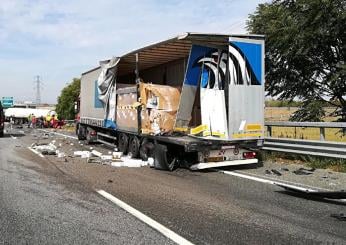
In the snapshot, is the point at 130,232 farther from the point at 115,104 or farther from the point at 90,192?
the point at 115,104

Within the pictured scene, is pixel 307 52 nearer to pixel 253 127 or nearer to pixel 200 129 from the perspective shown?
pixel 253 127

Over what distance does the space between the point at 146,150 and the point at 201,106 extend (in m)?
2.74

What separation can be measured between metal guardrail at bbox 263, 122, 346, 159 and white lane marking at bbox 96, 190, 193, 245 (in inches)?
243

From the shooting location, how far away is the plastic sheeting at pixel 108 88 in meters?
17.9

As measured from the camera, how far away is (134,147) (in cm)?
1603

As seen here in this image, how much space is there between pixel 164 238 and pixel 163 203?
232 centimetres

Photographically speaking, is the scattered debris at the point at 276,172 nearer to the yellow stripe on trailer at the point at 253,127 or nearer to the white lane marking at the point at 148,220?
the yellow stripe on trailer at the point at 253,127

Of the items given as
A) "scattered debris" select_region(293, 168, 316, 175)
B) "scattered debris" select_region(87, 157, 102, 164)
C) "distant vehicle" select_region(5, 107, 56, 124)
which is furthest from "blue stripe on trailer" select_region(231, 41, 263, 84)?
"distant vehicle" select_region(5, 107, 56, 124)

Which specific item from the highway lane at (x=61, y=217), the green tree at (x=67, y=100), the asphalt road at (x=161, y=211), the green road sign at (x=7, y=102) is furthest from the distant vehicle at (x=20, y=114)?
the highway lane at (x=61, y=217)

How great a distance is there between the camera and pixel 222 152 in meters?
12.8

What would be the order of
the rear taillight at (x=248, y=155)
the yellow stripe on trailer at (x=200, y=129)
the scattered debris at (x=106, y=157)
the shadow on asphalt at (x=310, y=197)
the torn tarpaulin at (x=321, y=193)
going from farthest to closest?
the scattered debris at (x=106, y=157), the rear taillight at (x=248, y=155), the yellow stripe on trailer at (x=200, y=129), the torn tarpaulin at (x=321, y=193), the shadow on asphalt at (x=310, y=197)

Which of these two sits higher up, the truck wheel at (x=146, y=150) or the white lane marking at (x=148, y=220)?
the truck wheel at (x=146, y=150)

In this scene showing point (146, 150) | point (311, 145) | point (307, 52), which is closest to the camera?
point (311, 145)

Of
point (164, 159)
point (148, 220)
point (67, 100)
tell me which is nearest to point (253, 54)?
point (164, 159)
